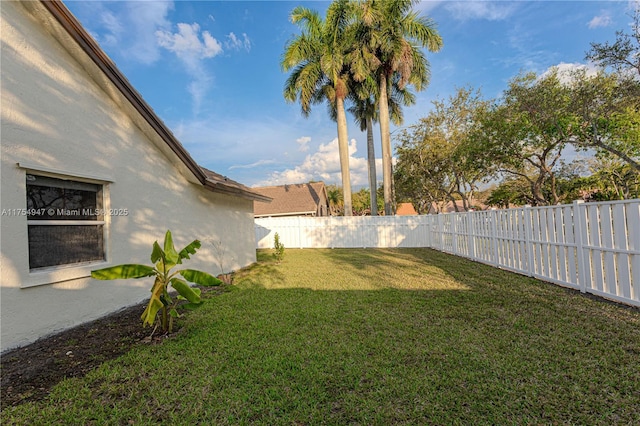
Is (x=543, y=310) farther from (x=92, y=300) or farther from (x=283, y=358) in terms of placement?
(x=92, y=300)

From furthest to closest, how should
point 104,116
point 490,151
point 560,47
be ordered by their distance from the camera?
1. point 490,151
2. point 560,47
3. point 104,116

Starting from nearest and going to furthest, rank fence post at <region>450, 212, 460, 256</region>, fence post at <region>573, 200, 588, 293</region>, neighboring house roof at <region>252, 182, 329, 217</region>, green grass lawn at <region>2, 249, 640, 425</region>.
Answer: green grass lawn at <region>2, 249, 640, 425</region>, fence post at <region>573, 200, 588, 293</region>, fence post at <region>450, 212, 460, 256</region>, neighboring house roof at <region>252, 182, 329, 217</region>

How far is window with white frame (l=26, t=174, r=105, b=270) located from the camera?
13.1ft

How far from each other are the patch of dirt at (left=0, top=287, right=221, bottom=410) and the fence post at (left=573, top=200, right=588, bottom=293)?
745 centimetres

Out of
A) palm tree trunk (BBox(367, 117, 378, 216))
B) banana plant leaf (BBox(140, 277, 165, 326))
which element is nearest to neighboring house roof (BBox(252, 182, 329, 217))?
palm tree trunk (BBox(367, 117, 378, 216))

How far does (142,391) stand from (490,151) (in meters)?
16.8

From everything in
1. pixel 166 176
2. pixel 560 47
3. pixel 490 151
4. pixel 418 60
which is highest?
pixel 418 60

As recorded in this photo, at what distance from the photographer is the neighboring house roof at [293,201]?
88.4 ft

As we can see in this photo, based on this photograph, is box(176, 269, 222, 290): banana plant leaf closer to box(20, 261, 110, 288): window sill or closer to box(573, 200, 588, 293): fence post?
box(20, 261, 110, 288): window sill

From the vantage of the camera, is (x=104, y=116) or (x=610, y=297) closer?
(x=610, y=297)

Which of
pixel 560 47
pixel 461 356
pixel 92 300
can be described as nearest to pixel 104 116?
pixel 92 300

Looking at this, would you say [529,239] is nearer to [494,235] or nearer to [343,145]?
[494,235]

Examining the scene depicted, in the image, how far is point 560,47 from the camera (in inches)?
428

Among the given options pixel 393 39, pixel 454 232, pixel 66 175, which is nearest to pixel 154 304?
pixel 66 175
